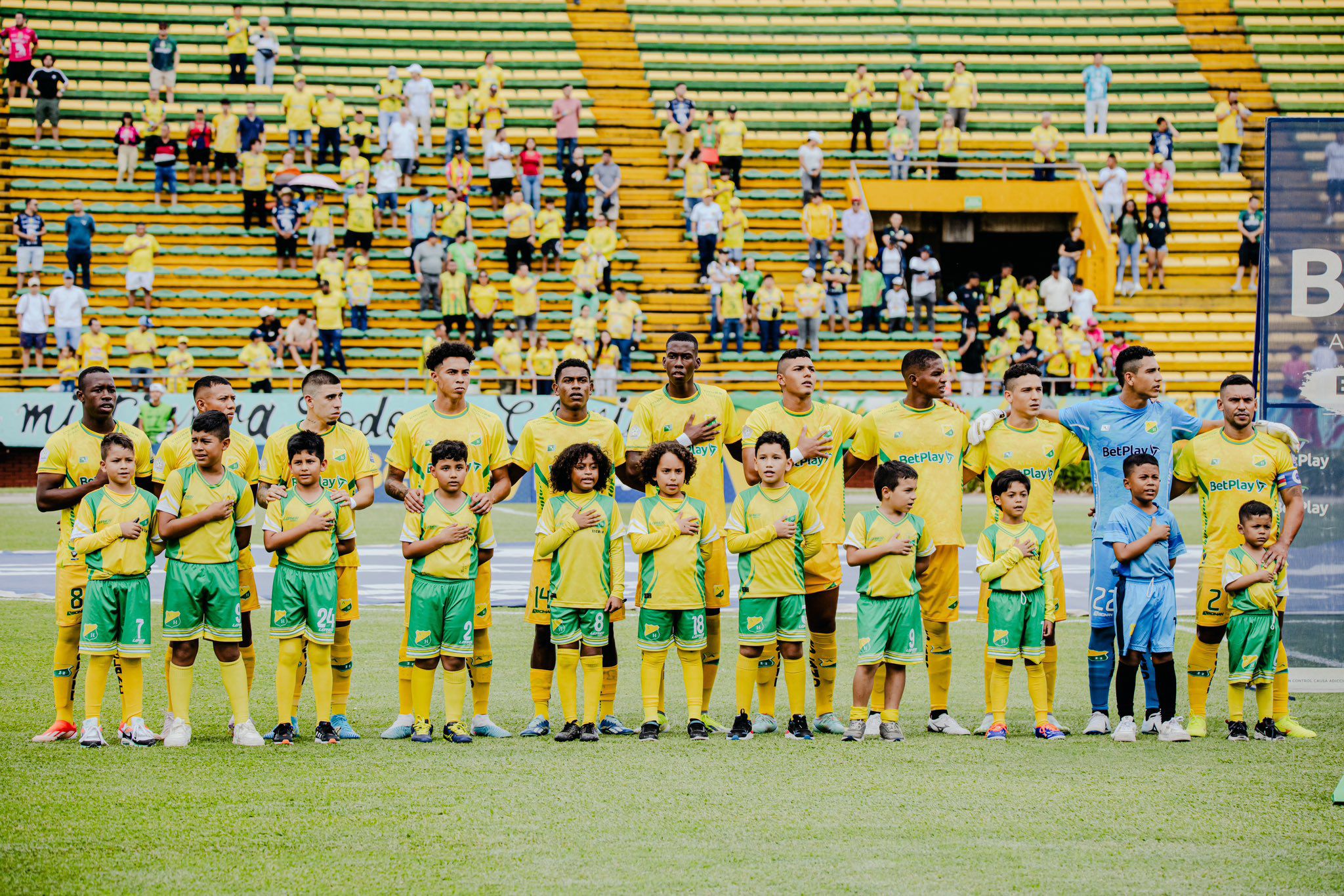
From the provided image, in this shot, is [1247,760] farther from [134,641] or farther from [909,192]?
[909,192]

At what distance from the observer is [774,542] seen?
340 inches

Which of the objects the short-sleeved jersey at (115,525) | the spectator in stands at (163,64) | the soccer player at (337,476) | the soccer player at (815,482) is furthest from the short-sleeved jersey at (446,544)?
the spectator in stands at (163,64)

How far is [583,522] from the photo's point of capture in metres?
8.54

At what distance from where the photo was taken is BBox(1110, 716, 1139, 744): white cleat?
8492 millimetres

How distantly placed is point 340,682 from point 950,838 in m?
3.98

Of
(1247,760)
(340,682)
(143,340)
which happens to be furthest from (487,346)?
(1247,760)

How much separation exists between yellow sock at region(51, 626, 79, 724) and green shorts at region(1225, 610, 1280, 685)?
664cm

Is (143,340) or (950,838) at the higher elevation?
(143,340)

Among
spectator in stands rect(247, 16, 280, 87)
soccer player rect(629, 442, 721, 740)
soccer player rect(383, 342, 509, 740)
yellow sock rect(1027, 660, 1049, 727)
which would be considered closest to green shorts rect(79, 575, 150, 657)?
soccer player rect(383, 342, 509, 740)

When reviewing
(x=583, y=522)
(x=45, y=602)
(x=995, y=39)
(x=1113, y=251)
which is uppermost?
(x=995, y=39)

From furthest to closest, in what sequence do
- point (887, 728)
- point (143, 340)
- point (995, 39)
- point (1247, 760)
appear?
point (995, 39)
point (143, 340)
point (887, 728)
point (1247, 760)

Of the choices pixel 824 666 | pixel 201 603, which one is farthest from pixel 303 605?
pixel 824 666

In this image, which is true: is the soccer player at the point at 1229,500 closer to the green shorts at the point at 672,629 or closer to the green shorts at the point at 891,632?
the green shorts at the point at 891,632

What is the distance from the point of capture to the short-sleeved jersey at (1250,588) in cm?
881
